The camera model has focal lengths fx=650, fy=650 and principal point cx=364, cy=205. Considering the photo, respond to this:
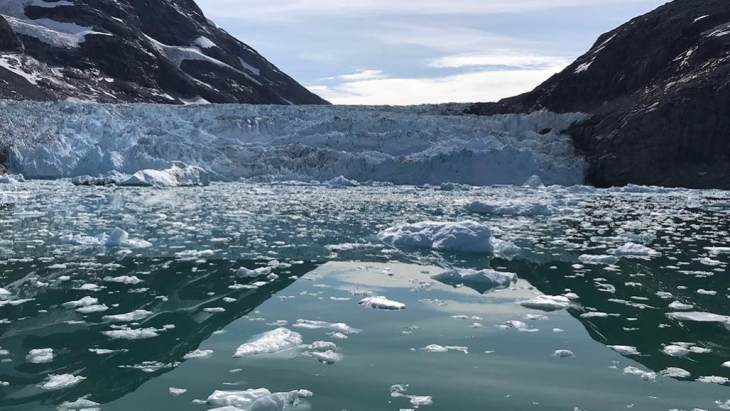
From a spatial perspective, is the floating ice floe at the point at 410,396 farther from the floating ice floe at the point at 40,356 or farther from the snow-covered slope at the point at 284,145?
the snow-covered slope at the point at 284,145

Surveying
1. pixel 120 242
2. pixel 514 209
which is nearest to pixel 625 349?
pixel 120 242

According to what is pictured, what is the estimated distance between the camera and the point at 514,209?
16.9 m

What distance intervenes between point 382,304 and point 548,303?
5.50 feet

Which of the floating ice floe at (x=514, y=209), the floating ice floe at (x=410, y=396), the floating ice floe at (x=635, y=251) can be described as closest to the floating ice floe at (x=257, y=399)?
the floating ice floe at (x=410, y=396)

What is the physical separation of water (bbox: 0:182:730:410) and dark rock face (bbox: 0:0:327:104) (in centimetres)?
4582

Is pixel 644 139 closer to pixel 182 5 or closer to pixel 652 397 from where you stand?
pixel 652 397

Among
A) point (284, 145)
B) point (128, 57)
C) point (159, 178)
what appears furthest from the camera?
point (128, 57)

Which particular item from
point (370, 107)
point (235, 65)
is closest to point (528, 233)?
point (370, 107)

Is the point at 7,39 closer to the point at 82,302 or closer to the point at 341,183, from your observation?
the point at 341,183

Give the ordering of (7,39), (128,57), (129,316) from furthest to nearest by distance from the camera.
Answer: (128,57)
(7,39)
(129,316)

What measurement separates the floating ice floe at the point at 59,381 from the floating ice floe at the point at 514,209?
13523 mm

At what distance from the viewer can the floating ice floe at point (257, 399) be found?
3.78m

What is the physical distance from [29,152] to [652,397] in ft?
97.5

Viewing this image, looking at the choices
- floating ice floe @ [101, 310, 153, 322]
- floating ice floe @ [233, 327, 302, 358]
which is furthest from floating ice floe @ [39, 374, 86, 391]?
floating ice floe @ [101, 310, 153, 322]
